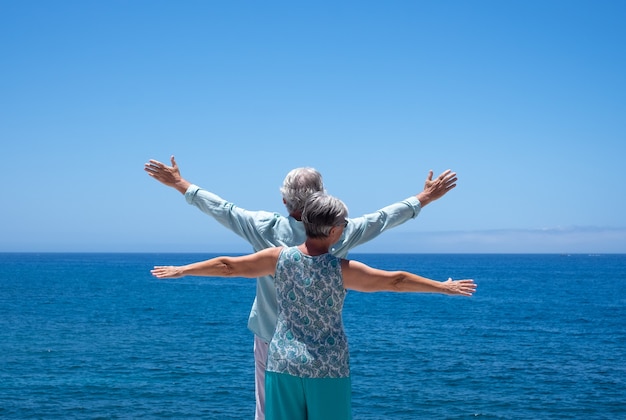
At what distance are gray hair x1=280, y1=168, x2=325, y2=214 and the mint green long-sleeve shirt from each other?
19 cm

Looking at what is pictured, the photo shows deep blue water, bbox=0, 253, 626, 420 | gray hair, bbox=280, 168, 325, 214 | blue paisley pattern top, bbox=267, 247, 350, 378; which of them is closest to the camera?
blue paisley pattern top, bbox=267, 247, 350, 378

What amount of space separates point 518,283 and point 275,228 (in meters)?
95.0

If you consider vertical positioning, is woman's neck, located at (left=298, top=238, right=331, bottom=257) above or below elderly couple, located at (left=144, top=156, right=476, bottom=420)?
above

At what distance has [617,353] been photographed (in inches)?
1463

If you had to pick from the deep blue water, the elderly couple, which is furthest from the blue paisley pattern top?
the deep blue water

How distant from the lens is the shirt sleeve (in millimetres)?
4242

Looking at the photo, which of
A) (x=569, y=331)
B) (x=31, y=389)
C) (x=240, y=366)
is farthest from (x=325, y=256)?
(x=569, y=331)

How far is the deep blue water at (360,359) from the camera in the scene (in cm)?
2309

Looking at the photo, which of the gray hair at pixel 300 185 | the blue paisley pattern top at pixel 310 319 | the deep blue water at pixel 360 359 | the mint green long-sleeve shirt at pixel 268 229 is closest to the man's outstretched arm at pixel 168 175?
the mint green long-sleeve shirt at pixel 268 229

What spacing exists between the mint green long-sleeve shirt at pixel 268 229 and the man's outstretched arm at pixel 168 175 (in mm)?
121

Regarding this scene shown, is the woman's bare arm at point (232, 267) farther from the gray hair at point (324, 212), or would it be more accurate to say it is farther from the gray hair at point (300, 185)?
the gray hair at point (300, 185)

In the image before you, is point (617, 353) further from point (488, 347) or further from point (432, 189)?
point (432, 189)

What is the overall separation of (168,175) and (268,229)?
2.81 ft

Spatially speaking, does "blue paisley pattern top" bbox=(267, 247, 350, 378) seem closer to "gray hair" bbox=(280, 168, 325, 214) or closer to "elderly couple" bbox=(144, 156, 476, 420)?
"elderly couple" bbox=(144, 156, 476, 420)
